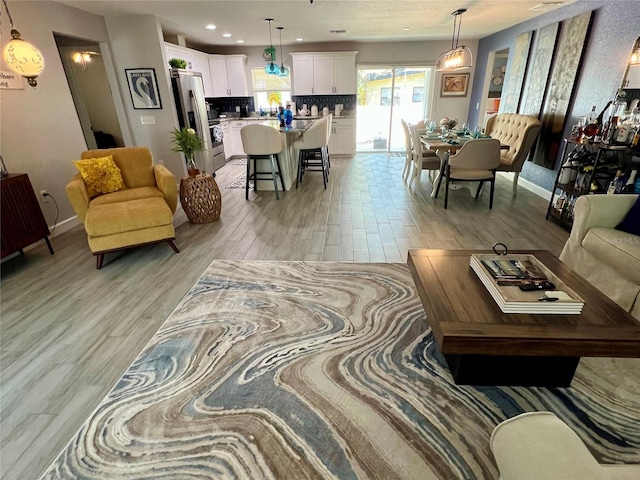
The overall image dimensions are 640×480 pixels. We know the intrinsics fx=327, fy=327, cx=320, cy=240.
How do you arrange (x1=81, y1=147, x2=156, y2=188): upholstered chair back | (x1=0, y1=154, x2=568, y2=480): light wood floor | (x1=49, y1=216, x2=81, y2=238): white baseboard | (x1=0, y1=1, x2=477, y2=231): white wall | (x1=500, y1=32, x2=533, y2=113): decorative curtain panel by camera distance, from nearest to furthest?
(x1=0, y1=154, x2=568, y2=480): light wood floor, (x1=0, y1=1, x2=477, y2=231): white wall, (x1=81, y1=147, x2=156, y2=188): upholstered chair back, (x1=49, y1=216, x2=81, y2=238): white baseboard, (x1=500, y1=32, x2=533, y2=113): decorative curtain panel

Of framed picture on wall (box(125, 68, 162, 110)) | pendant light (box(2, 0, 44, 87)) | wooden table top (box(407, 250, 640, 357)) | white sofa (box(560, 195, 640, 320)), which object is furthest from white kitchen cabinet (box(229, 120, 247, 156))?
wooden table top (box(407, 250, 640, 357))

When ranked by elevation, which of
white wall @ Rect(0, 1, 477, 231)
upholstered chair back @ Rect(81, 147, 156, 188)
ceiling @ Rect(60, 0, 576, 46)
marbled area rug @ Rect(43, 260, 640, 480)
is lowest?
marbled area rug @ Rect(43, 260, 640, 480)

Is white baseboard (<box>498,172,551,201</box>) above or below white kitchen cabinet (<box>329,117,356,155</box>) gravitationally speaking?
below

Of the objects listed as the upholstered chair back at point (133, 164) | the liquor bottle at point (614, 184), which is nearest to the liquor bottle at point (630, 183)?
the liquor bottle at point (614, 184)

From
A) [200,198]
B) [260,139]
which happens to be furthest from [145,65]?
[200,198]

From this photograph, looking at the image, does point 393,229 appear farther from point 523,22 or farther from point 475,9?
point 523,22

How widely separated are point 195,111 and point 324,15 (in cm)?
258

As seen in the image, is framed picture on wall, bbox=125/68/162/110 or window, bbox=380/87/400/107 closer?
framed picture on wall, bbox=125/68/162/110

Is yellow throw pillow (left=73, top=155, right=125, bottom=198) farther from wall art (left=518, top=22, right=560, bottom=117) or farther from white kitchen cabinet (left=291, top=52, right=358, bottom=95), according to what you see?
wall art (left=518, top=22, right=560, bottom=117)

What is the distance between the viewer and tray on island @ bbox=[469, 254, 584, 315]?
150cm

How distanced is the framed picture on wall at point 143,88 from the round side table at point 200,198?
202cm

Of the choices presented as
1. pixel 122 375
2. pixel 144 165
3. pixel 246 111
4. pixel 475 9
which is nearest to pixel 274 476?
pixel 122 375

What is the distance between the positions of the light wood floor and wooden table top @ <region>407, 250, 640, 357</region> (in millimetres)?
1400

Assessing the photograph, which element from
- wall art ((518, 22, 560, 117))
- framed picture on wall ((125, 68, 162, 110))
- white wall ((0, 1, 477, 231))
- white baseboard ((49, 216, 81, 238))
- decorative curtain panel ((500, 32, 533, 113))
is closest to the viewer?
white wall ((0, 1, 477, 231))
